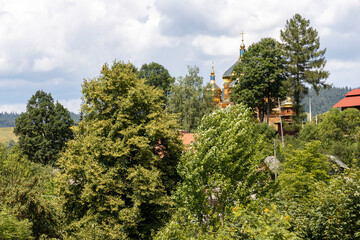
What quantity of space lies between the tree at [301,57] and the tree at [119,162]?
33.4 metres

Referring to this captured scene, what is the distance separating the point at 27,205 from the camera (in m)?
21.0

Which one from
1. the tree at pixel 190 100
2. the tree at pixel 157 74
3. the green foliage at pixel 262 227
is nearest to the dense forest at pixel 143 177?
the green foliage at pixel 262 227

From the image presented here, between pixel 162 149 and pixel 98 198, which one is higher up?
pixel 162 149

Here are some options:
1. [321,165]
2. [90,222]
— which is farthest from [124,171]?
[321,165]

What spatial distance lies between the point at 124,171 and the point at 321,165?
18.4 metres

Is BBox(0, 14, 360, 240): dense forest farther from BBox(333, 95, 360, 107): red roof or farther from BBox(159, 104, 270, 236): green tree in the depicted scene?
BBox(333, 95, 360, 107): red roof

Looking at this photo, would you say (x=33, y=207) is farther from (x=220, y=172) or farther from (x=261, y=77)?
(x=261, y=77)

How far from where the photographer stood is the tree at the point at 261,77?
5059cm

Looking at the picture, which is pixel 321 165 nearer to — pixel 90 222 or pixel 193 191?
pixel 193 191

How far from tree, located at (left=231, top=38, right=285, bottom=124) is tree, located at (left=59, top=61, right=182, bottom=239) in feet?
96.3

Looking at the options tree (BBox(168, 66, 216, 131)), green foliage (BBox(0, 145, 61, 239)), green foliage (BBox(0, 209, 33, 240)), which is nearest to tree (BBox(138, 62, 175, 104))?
tree (BBox(168, 66, 216, 131))

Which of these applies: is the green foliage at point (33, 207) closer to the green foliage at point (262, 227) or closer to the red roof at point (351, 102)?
the green foliage at point (262, 227)

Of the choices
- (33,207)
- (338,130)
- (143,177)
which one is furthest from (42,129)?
(338,130)

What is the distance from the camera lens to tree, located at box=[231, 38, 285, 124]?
50594 mm
